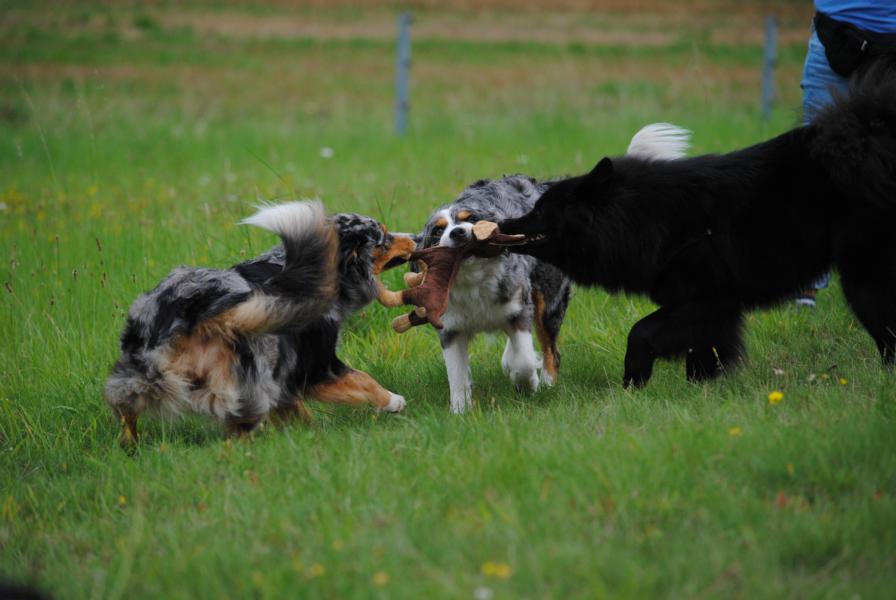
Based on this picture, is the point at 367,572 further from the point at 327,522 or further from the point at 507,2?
the point at 507,2

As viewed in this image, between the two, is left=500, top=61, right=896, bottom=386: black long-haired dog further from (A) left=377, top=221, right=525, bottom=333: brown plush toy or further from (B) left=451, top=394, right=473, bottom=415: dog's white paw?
(B) left=451, top=394, right=473, bottom=415: dog's white paw

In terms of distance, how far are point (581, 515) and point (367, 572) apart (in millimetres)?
777

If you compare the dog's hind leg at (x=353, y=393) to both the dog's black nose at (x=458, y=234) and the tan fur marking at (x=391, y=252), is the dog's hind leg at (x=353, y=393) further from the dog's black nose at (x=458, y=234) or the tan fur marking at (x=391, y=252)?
the dog's black nose at (x=458, y=234)

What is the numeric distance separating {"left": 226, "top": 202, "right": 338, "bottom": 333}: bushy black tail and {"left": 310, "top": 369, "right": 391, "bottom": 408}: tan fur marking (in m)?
0.47

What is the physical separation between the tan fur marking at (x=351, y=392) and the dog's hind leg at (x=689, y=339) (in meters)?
1.30

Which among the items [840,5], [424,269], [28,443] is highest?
[840,5]

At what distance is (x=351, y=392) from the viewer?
5059 millimetres

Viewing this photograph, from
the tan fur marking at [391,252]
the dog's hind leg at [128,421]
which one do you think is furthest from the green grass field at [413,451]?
the tan fur marking at [391,252]

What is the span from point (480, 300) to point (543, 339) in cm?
74

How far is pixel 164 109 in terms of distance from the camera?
57.2 feet

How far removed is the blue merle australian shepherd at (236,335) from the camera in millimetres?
4527

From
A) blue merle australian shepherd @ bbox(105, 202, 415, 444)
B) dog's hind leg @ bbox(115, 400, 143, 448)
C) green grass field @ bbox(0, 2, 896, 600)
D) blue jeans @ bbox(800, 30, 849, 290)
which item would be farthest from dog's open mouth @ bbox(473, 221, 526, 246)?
blue jeans @ bbox(800, 30, 849, 290)

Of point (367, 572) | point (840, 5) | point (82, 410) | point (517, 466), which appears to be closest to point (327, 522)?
point (367, 572)

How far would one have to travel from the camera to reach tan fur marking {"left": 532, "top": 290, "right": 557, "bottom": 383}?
5883mm
